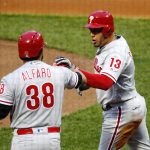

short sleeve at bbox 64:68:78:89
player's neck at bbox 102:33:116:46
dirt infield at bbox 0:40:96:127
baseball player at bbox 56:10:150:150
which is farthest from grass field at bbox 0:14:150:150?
short sleeve at bbox 64:68:78:89

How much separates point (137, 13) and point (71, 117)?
817 cm

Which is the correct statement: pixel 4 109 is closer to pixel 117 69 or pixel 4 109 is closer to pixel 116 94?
pixel 117 69

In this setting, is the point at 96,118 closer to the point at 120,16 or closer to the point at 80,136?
the point at 80,136

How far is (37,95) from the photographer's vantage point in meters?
6.05

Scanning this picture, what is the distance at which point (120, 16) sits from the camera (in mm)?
18391

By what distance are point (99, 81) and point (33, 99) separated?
30.9 inches

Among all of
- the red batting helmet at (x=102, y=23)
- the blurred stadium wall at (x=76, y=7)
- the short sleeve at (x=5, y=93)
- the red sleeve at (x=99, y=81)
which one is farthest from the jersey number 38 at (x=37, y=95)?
the blurred stadium wall at (x=76, y=7)

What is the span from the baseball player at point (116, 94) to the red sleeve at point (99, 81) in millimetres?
207

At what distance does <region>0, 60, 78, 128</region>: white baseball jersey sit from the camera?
602 cm

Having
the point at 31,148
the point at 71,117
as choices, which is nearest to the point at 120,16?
the point at 71,117

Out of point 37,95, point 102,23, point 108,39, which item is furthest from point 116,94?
point 37,95

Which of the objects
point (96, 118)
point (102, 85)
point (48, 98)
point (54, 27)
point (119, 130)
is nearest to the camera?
point (48, 98)

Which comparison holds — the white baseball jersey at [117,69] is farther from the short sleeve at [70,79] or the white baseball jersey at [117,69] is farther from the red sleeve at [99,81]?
the short sleeve at [70,79]

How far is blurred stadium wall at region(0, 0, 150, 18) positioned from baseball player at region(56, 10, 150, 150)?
446 inches
